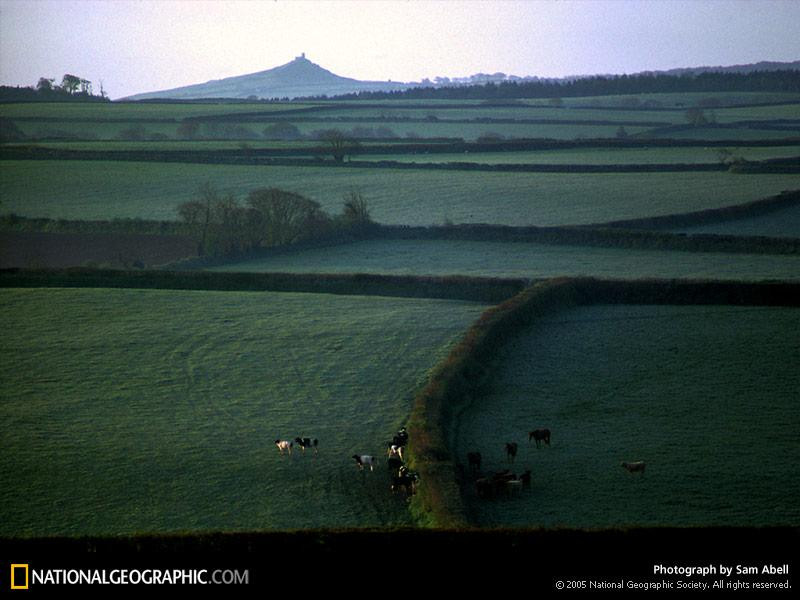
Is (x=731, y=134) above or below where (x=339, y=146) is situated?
above

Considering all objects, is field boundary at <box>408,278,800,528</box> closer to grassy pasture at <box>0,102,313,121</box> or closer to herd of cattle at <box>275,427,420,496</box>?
herd of cattle at <box>275,427,420,496</box>

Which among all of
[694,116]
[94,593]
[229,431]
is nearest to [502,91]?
[694,116]

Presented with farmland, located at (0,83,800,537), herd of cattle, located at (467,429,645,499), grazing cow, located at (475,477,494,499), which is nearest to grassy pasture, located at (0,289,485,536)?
farmland, located at (0,83,800,537)

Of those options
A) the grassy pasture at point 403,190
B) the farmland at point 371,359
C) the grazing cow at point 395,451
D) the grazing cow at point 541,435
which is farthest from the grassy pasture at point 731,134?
the grazing cow at point 395,451

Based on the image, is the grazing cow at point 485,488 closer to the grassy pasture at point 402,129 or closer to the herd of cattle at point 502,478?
the herd of cattle at point 502,478

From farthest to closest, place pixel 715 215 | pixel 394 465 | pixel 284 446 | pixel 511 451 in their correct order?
pixel 715 215
pixel 284 446
pixel 511 451
pixel 394 465

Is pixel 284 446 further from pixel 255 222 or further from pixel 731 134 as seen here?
pixel 731 134

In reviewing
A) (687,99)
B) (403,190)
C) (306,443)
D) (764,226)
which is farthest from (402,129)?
(306,443)
